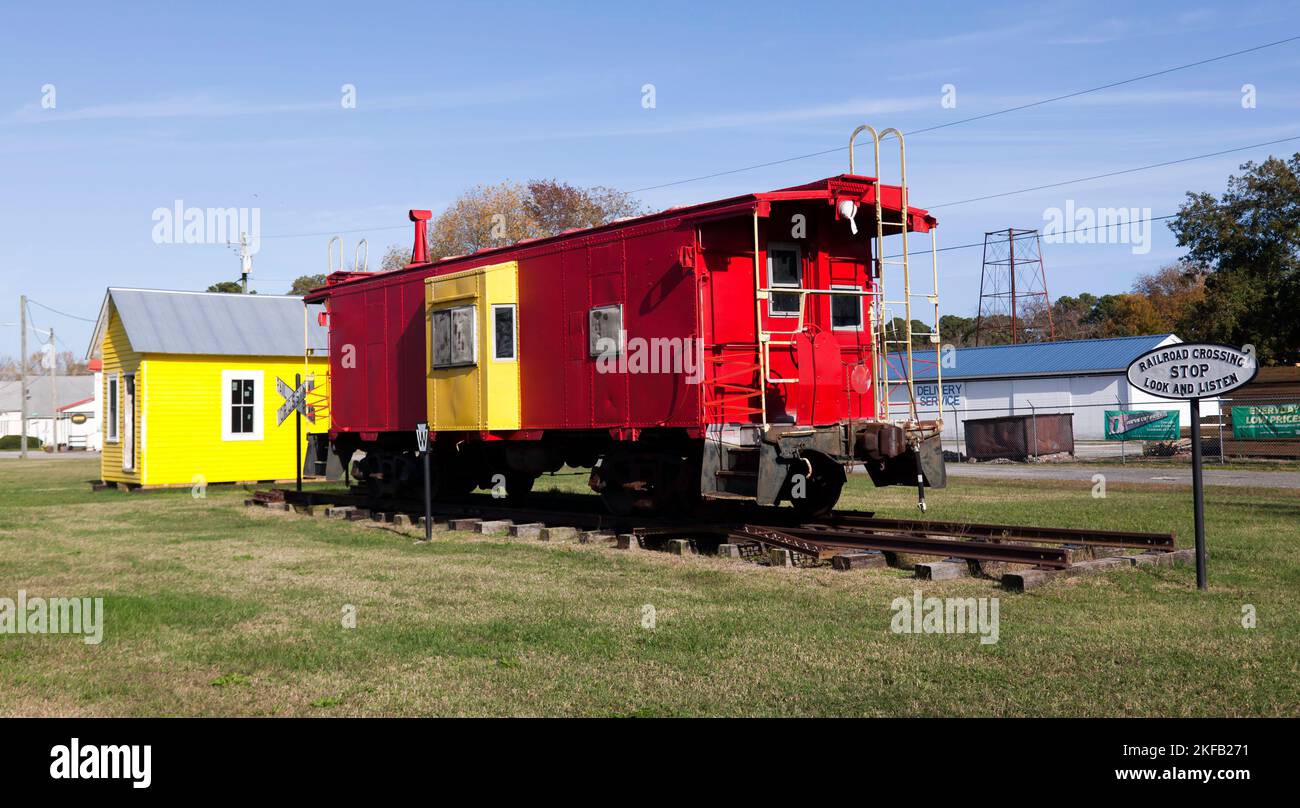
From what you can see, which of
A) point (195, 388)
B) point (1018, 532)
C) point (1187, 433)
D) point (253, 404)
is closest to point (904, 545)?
point (1018, 532)

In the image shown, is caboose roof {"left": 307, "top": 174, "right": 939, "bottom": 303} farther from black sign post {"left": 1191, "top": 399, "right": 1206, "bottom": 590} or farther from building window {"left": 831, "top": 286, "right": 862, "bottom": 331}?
black sign post {"left": 1191, "top": 399, "right": 1206, "bottom": 590}

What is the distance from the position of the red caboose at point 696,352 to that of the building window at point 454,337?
0.09 ft

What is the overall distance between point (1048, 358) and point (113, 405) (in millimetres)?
37640

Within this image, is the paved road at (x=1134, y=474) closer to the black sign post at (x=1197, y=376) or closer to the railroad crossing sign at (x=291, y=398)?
the black sign post at (x=1197, y=376)

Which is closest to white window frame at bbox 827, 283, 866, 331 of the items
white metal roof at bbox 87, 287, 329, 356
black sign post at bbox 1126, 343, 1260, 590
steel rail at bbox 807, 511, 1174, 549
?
steel rail at bbox 807, 511, 1174, 549

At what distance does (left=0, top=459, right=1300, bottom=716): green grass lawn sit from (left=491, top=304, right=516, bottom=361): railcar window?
10.0ft

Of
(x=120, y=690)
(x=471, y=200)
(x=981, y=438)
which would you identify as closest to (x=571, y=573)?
(x=120, y=690)

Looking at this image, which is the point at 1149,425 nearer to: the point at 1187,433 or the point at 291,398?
the point at 1187,433

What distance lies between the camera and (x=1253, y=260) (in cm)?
4628

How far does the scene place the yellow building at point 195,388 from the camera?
2677 centimetres

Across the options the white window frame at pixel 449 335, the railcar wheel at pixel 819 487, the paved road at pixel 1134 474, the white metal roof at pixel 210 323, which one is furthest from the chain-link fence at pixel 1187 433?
the white metal roof at pixel 210 323

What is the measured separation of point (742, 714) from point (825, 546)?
6013 millimetres

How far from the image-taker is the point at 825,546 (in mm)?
11961
